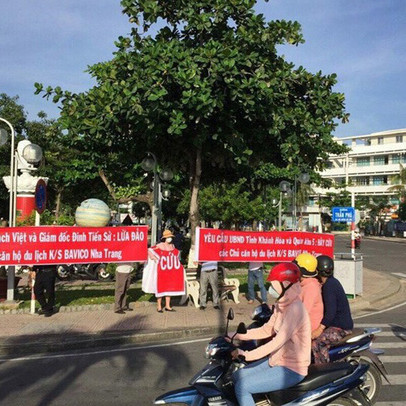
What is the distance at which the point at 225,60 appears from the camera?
10.9m

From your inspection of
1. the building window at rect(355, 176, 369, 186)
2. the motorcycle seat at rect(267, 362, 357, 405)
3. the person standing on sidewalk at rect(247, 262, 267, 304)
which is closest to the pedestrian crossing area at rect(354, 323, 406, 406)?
the motorcycle seat at rect(267, 362, 357, 405)

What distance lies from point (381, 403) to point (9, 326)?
6.82m

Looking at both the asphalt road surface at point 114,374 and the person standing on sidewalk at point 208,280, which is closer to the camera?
the asphalt road surface at point 114,374

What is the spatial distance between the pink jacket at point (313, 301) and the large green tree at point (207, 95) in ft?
21.2

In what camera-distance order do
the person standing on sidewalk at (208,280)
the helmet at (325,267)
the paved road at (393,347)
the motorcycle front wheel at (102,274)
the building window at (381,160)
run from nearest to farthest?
the helmet at (325,267) → the paved road at (393,347) → the person standing on sidewalk at (208,280) → the motorcycle front wheel at (102,274) → the building window at (381,160)

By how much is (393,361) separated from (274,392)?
151 inches

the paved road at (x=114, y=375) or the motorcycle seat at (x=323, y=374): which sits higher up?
the motorcycle seat at (x=323, y=374)

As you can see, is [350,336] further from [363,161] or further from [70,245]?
[363,161]

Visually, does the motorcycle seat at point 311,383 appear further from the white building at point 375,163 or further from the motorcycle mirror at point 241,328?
the white building at point 375,163

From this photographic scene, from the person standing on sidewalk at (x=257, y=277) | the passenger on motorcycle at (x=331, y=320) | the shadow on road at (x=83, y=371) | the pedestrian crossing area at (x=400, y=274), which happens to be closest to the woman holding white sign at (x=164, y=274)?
the person standing on sidewalk at (x=257, y=277)

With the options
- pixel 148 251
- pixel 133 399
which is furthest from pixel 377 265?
pixel 133 399

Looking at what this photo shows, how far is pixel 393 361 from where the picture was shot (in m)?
6.97

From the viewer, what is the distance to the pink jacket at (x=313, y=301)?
16.4 ft

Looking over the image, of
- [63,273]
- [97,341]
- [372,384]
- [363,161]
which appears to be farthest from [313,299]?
[363,161]
